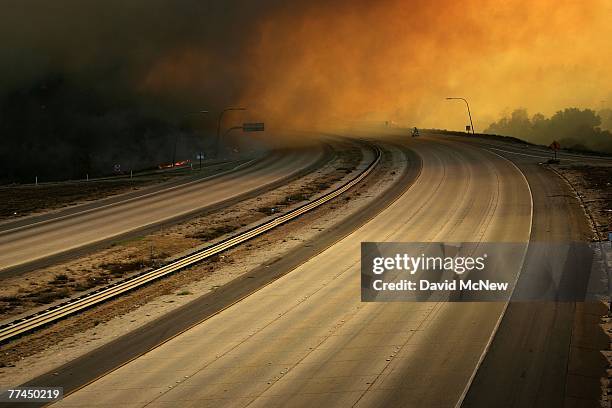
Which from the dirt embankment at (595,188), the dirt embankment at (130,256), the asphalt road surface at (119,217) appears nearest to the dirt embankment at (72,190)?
the asphalt road surface at (119,217)

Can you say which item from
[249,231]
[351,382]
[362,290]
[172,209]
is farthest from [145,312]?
[172,209]

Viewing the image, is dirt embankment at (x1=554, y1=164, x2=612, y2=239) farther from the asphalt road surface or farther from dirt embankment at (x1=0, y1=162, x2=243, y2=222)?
dirt embankment at (x1=0, y1=162, x2=243, y2=222)

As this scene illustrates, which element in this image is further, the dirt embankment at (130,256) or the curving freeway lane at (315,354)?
the dirt embankment at (130,256)

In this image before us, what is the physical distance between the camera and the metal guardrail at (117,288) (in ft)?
87.3

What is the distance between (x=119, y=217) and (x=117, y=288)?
20387mm

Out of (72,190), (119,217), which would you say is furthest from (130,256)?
(72,190)

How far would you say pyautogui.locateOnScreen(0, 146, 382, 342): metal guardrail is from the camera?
26.6m

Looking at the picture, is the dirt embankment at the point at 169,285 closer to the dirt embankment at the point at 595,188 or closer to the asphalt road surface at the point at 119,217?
the asphalt road surface at the point at 119,217

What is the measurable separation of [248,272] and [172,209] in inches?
843

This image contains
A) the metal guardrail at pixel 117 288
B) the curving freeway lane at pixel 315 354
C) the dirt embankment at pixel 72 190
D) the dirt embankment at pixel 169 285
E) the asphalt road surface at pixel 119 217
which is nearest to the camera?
the curving freeway lane at pixel 315 354

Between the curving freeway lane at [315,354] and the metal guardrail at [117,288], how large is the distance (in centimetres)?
593

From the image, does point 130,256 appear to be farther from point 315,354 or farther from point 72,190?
point 72,190

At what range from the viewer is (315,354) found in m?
22.2

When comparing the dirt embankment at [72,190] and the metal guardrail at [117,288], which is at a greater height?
the dirt embankment at [72,190]
